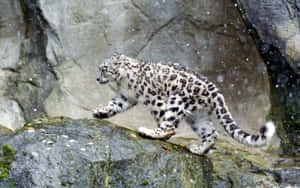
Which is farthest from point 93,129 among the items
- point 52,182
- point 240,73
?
point 240,73

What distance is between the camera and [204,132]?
457 centimetres

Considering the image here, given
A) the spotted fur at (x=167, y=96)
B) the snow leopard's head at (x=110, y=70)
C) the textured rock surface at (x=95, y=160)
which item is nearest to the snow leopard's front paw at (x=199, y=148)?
the spotted fur at (x=167, y=96)

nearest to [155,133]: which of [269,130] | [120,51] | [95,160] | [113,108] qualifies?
[113,108]

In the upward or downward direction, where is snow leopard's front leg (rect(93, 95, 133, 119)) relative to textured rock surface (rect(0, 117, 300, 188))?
upward

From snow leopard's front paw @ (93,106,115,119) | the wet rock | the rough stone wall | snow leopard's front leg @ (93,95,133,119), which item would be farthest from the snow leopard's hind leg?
the rough stone wall

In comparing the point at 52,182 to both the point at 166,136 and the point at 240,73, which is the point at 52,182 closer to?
the point at 166,136

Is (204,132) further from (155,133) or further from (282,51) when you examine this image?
(282,51)

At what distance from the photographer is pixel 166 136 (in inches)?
166

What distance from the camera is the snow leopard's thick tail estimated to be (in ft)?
11.6

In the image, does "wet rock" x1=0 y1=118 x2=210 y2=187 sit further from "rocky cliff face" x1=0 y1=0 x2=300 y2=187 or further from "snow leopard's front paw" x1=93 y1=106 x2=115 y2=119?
"rocky cliff face" x1=0 y1=0 x2=300 y2=187

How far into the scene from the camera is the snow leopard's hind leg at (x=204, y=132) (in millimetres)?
4445

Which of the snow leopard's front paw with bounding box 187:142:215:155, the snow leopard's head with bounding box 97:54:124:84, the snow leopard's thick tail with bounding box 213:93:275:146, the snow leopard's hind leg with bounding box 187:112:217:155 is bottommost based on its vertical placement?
the snow leopard's front paw with bounding box 187:142:215:155

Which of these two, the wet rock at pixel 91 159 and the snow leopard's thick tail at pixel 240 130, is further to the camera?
the snow leopard's thick tail at pixel 240 130

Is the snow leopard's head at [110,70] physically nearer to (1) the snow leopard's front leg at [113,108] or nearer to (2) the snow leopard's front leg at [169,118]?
(1) the snow leopard's front leg at [113,108]
